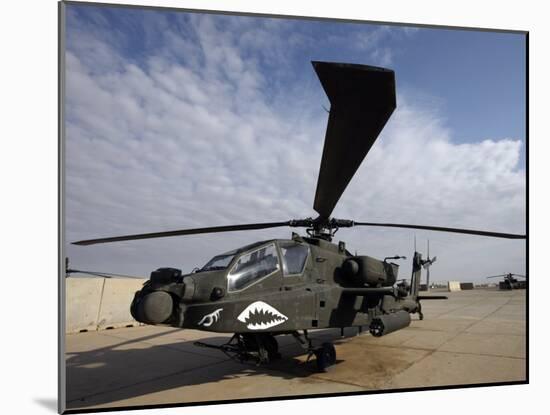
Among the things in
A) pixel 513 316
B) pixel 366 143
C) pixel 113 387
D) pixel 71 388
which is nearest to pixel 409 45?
pixel 366 143

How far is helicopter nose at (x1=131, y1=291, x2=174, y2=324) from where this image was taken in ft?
14.9

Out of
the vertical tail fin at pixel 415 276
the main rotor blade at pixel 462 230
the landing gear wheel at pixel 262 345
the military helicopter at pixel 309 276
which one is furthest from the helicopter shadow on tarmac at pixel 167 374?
the vertical tail fin at pixel 415 276

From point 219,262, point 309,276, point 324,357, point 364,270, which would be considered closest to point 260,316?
point 219,262

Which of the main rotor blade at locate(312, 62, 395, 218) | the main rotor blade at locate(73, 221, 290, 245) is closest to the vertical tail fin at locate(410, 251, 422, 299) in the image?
the main rotor blade at locate(73, 221, 290, 245)

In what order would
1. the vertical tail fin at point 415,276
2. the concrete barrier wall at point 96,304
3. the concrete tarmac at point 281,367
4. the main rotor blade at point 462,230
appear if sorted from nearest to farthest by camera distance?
the concrete tarmac at point 281,367
the main rotor blade at point 462,230
the concrete barrier wall at point 96,304
the vertical tail fin at point 415,276

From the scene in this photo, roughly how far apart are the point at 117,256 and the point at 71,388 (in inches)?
80.3

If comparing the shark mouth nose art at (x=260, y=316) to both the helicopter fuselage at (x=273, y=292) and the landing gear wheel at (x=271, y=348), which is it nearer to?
the helicopter fuselage at (x=273, y=292)

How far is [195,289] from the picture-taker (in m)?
5.03

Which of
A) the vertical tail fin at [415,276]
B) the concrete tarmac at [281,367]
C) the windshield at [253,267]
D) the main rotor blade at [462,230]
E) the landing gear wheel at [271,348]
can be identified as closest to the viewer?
the windshield at [253,267]

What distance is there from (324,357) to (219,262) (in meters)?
2.49

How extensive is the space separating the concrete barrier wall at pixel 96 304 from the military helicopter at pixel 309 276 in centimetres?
683

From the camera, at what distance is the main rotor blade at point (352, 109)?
162 inches

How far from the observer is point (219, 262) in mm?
5766

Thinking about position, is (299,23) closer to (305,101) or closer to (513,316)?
(305,101)
